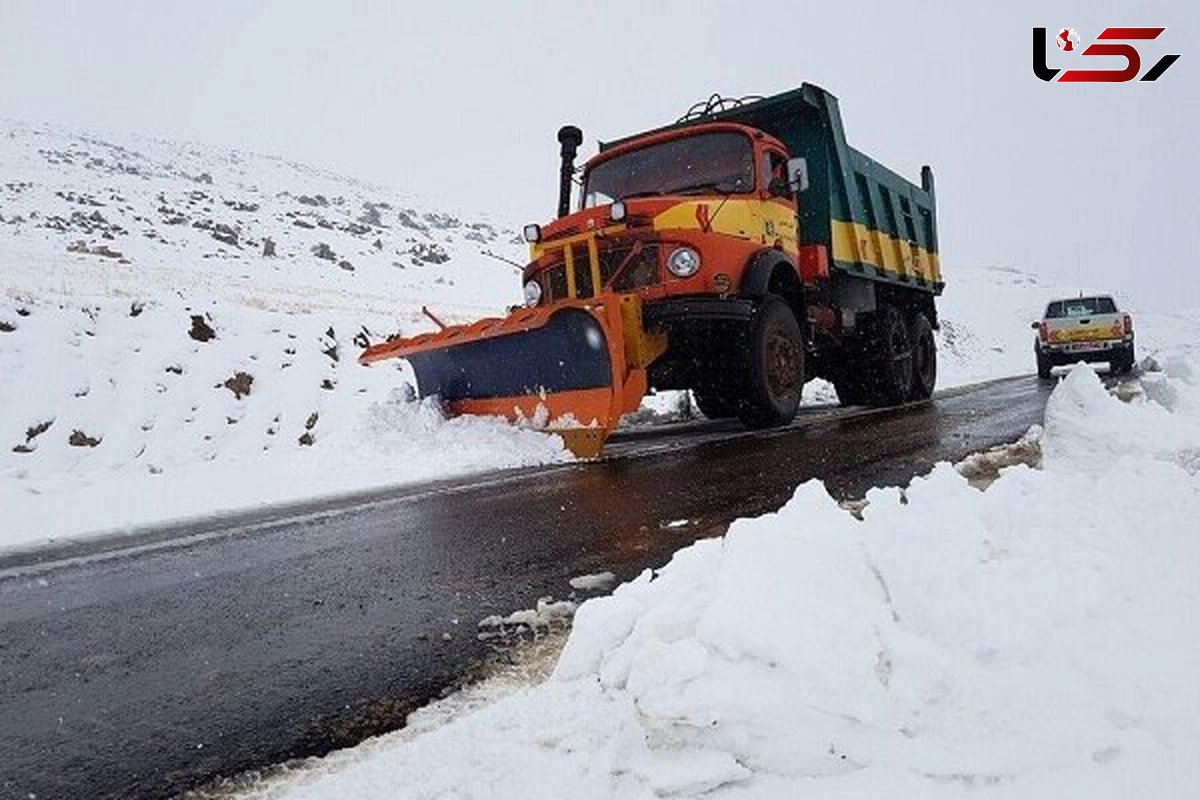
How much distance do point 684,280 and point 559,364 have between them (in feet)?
4.24

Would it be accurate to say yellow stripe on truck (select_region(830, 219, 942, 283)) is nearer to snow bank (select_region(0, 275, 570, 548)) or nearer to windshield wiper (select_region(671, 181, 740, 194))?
windshield wiper (select_region(671, 181, 740, 194))

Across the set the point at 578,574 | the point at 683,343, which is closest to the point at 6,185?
the point at 683,343

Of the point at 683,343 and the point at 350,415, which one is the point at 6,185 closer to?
the point at 350,415

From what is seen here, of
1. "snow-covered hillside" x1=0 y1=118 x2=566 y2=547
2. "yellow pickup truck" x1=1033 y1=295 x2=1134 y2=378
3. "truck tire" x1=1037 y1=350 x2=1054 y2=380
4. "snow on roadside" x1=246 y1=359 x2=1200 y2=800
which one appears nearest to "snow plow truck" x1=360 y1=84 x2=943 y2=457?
"snow-covered hillside" x1=0 y1=118 x2=566 y2=547

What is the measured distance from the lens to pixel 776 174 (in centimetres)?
837

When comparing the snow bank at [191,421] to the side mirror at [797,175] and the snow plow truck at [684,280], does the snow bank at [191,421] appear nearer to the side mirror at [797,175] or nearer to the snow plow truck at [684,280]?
the snow plow truck at [684,280]

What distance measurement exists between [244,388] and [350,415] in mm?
1214

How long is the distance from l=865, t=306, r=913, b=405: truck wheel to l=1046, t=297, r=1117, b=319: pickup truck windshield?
22.7 feet

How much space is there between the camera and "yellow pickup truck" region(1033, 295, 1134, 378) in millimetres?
16078

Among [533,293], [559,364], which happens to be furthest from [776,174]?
[559,364]

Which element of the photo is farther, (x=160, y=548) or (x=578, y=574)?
(x=160, y=548)

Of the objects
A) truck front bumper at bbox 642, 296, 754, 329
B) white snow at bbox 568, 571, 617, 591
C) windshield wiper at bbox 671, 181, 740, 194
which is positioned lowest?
white snow at bbox 568, 571, 617, 591

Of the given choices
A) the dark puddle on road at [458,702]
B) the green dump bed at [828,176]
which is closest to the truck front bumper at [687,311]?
the green dump bed at [828,176]

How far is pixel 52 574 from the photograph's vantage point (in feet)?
13.4
